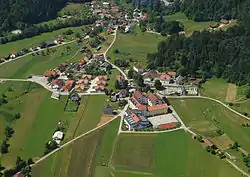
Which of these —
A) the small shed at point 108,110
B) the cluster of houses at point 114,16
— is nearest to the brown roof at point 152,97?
the small shed at point 108,110

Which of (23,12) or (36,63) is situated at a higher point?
(23,12)

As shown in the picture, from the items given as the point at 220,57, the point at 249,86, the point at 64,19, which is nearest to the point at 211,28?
the point at 220,57

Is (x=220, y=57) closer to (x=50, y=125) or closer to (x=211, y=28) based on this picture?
(x=211, y=28)

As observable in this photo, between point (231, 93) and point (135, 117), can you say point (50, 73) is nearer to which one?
point (135, 117)

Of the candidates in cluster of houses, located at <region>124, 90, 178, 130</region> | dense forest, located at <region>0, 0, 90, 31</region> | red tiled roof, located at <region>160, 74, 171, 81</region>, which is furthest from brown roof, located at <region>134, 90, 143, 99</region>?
dense forest, located at <region>0, 0, 90, 31</region>

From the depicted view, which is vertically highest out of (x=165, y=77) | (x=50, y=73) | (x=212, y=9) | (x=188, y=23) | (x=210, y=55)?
(x=212, y=9)

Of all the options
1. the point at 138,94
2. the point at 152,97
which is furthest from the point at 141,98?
the point at 152,97

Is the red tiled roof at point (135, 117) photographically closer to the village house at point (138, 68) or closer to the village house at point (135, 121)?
the village house at point (135, 121)
